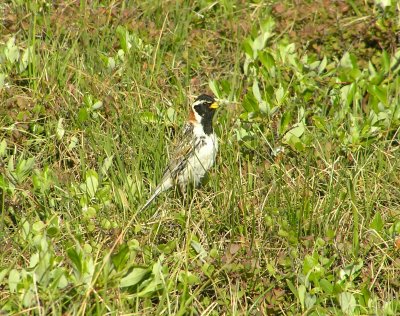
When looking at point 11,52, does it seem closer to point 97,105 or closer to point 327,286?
point 97,105

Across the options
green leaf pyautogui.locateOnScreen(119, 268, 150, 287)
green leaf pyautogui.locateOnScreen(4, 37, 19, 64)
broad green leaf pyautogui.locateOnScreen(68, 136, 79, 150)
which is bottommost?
broad green leaf pyautogui.locateOnScreen(68, 136, 79, 150)

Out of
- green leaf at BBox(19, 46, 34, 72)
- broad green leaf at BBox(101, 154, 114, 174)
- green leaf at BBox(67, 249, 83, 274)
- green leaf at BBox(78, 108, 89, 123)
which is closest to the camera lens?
green leaf at BBox(67, 249, 83, 274)

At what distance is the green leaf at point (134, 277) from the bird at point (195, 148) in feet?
5.75

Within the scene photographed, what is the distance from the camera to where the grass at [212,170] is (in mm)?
6230

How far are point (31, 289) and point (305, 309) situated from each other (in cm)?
183

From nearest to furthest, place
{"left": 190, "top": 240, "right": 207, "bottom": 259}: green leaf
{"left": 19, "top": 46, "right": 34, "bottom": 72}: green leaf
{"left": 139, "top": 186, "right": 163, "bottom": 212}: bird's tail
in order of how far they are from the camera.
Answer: {"left": 190, "top": 240, "right": 207, "bottom": 259}: green leaf → {"left": 139, "top": 186, "right": 163, "bottom": 212}: bird's tail → {"left": 19, "top": 46, "right": 34, "bottom": 72}: green leaf

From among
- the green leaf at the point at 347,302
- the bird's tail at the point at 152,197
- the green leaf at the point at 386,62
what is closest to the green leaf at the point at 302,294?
the green leaf at the point at 347,302

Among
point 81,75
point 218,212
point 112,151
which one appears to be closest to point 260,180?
point 218,212

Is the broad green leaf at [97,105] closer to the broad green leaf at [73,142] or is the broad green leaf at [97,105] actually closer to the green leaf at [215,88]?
the broad green leaf at [73,142]

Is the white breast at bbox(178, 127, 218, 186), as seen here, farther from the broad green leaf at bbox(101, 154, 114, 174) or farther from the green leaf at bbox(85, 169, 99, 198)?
the green leaf at bbox(85, 169, 99, 198)

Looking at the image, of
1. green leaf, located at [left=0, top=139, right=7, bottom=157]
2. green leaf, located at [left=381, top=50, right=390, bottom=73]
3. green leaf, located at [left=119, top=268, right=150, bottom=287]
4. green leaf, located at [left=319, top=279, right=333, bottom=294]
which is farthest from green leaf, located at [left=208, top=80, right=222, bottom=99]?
green leaf, located at [left=119, top=268, right=150, bottom=287]

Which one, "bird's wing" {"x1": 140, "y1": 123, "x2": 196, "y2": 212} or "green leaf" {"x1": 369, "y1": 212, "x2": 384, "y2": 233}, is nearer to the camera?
"green leaf" {"x1": 369, "y1": 212, "x2": 384, "y2": 233}

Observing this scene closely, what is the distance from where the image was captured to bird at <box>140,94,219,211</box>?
768cm

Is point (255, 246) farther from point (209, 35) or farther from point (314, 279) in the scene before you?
point (209, 35)
